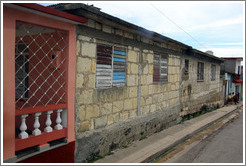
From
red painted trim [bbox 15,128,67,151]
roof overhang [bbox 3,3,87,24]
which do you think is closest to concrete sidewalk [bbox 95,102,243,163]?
→ red painted trim [bbox 15,128,67,151]

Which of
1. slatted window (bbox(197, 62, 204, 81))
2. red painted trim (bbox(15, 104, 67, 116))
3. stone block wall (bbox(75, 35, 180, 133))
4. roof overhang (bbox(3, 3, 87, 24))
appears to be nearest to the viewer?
roof overhang (bbox(3, 3, 87, 24))

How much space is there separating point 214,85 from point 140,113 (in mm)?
9990

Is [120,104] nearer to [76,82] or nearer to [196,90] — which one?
[76,82]

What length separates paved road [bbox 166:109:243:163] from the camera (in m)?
5.75

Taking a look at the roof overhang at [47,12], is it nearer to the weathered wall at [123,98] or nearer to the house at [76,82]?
the house at [76,82]

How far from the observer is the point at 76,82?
4777 millimetres

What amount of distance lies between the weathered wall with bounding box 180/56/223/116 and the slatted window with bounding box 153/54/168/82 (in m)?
1.68

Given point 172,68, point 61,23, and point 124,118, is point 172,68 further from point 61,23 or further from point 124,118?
point 61,23

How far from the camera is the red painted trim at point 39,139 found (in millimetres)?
3774

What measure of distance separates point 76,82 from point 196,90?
8.60m

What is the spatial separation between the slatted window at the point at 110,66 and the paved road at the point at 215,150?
2.45 metres

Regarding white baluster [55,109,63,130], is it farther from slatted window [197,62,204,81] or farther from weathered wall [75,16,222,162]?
slatted window [197,62,204,81]

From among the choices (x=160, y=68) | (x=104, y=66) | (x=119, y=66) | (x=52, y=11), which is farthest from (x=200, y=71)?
(x=52, y=11)

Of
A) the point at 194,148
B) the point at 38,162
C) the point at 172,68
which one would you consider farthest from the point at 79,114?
the point at 172,68
